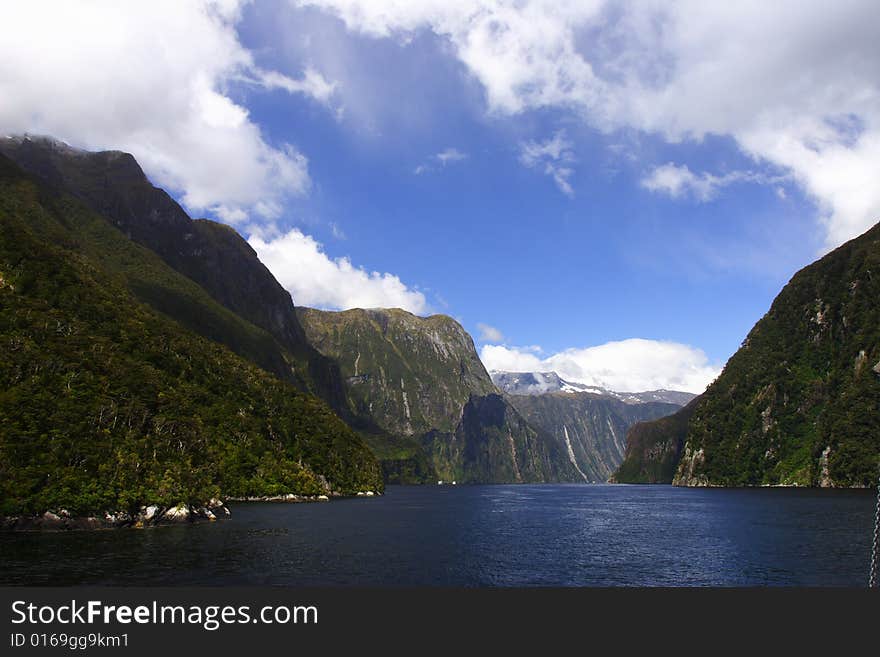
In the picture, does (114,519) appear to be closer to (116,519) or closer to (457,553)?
(116,519)

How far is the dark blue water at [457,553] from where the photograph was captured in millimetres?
65312

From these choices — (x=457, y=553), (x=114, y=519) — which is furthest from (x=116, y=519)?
(x=457, y=553)

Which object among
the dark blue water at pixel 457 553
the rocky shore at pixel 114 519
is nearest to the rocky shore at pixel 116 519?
the rocky shore at pixel 114 519

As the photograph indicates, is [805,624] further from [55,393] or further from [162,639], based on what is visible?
[55,393]

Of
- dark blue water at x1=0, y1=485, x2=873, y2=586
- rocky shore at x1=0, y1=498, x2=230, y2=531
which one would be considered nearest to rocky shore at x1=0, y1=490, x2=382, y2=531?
rocky shore at x1=0, y1=498, x2=230, y2=531

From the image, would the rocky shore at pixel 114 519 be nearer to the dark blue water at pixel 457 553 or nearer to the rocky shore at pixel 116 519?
the rocky shore at pixel 116 519

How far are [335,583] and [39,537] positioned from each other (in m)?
59.3

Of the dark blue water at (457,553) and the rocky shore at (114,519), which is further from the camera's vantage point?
the rocky shore at (114,519)

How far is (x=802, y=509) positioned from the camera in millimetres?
152625

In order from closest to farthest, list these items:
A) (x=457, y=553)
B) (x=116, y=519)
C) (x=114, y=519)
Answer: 1. (x=457, y=553)
2. (x=114, y=519)
3. (x=116, y=519)

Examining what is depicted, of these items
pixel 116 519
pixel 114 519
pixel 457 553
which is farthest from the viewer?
pixel 116 519

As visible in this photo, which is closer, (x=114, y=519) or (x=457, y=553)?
(x=457, y=553)

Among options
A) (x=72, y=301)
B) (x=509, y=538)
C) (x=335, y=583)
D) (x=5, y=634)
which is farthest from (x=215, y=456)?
(x=5, y=634)

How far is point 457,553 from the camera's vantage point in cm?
8650
